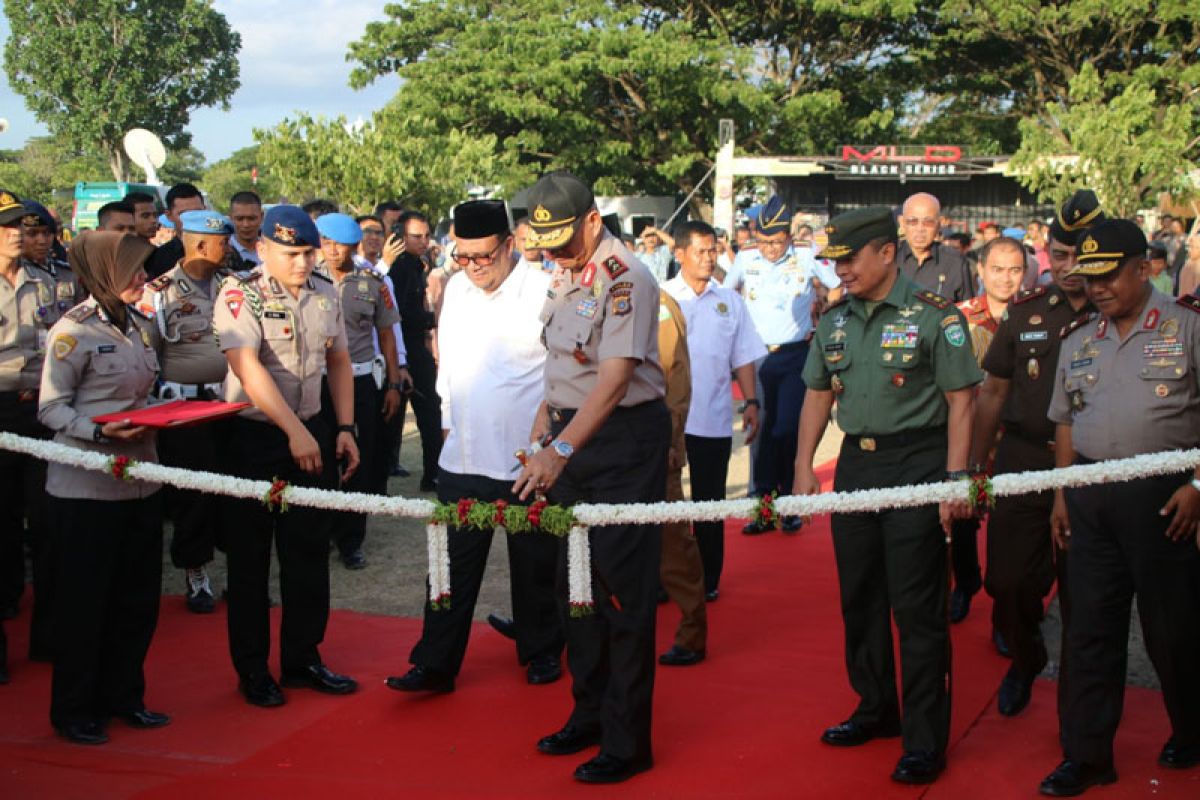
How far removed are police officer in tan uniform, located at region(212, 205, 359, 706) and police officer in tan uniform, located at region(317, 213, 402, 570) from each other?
1.98 meters

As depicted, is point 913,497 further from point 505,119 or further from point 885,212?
point 505,119

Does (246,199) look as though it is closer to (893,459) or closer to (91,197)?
(893,459)

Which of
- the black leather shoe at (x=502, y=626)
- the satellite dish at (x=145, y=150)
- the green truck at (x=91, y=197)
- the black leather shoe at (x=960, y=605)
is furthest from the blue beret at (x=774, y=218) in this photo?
the green truck at (x=91, y=197)

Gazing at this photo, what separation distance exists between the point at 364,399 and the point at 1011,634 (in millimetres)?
3854

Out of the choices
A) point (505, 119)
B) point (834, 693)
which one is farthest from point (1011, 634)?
point (505, 119)

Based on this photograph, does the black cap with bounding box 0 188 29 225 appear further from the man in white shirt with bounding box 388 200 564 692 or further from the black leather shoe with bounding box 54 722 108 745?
the black leather shoe with bounding box 54 722 108 745

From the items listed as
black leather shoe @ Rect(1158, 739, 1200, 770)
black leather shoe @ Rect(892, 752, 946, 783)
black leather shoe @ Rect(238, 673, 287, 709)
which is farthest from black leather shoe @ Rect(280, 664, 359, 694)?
black leather shoe @ Rect(1158, 739, 1200, 770)

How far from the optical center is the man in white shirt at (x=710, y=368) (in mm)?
6078

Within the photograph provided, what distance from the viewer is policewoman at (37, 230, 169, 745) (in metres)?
4.28

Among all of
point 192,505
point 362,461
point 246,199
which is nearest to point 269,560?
point 192,505

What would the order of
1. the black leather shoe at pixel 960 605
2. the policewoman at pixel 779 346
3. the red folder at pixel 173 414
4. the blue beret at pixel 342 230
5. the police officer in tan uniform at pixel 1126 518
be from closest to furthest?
1. the police officer in tan uniform at pixel 1126 518
2. the red folder at pixel 173 414
3. the black leather shoe at pixel 960 605
4. the blue beret at pixel 342 230
5. the policewoman at pixel 779 346

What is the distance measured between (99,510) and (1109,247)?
138 inches

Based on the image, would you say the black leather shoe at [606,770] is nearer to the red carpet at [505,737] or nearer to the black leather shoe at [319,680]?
the red carpet at [505,737]

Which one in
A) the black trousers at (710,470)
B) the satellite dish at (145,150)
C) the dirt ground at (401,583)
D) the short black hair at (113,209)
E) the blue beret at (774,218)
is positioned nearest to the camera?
the dirt ground at (401,583)
